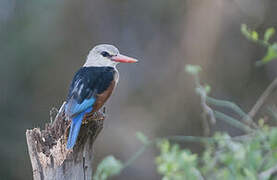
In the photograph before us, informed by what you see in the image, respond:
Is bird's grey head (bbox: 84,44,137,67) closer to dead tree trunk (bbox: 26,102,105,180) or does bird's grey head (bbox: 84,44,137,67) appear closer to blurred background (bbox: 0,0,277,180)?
dead tree trunk (bbox: 26,102,105,180)

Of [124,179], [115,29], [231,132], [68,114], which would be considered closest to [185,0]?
[115,29]

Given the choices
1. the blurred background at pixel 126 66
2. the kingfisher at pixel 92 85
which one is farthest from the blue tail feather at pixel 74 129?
the blurred background at pixel 126 66

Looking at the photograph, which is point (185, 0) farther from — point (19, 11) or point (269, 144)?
point (269, 144)

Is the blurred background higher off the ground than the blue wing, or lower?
higher

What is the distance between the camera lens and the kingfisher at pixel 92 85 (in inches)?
146

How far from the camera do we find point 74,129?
11.1 feet

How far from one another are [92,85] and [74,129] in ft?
2.56

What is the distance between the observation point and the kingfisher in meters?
3.72

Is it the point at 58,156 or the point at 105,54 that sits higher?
the point at 105,54

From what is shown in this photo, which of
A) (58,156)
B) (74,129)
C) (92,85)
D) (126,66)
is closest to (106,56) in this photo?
(92,85)

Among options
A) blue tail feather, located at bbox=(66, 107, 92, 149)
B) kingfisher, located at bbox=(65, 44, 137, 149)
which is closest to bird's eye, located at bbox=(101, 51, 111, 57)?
kingfisher, located at bbox=(65, 44, 137, 149)

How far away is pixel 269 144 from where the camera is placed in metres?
3.29

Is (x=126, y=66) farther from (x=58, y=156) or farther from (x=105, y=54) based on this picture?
(x=58, y=156)

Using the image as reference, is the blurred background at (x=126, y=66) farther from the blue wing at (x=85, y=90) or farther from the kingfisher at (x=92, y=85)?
the blue wing at (x=85, y=90)
